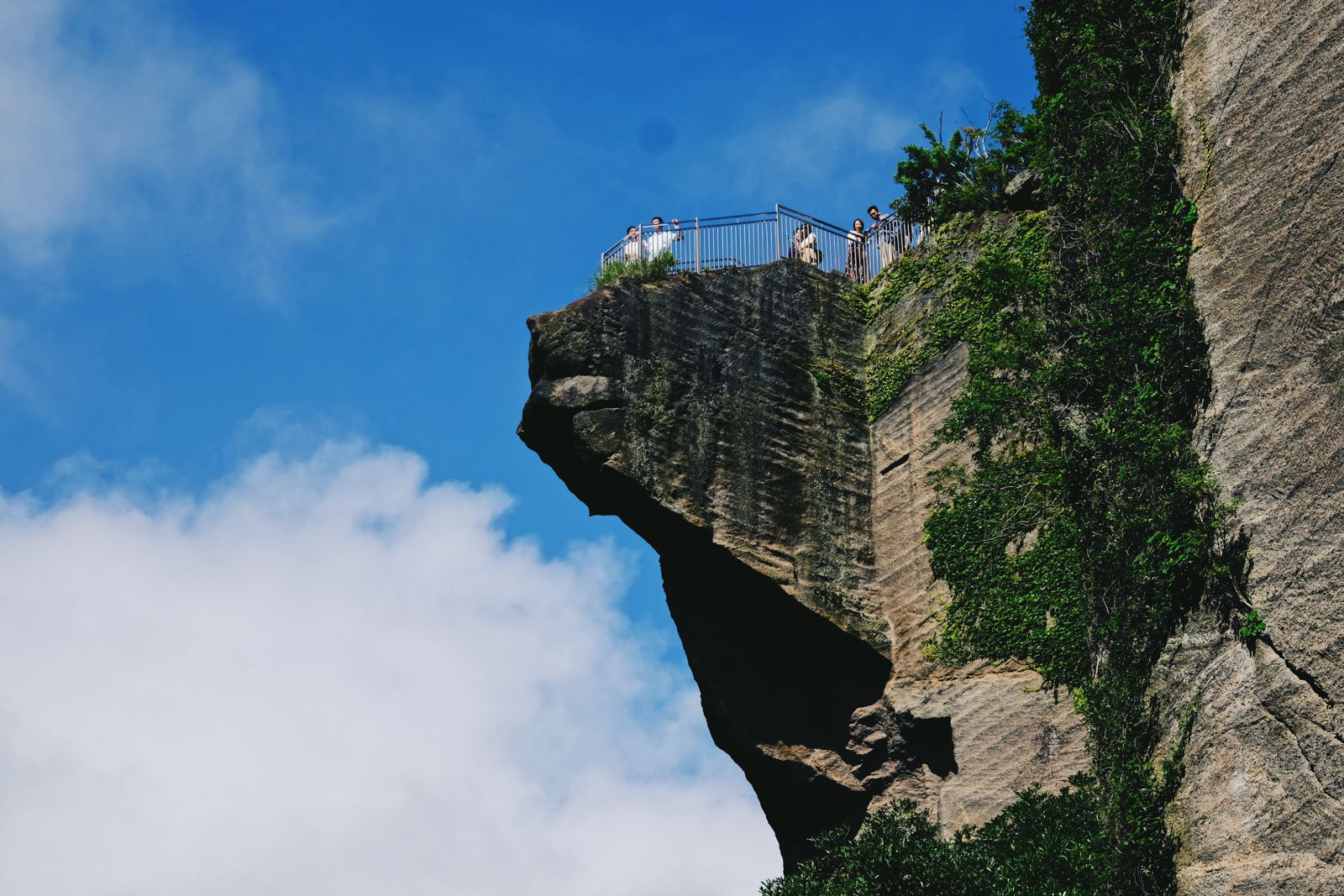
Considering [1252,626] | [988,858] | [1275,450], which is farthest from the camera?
[988,858]

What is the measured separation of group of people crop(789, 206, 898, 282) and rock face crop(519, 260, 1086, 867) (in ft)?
5.72

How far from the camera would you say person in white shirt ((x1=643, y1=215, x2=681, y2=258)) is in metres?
25.3

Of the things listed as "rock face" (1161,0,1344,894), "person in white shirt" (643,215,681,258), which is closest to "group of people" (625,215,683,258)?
"person in white shirt" (643,215,681,258)

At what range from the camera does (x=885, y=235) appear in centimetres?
2634

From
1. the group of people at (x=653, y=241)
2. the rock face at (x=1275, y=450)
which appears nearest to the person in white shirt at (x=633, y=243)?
the group of people at (x=653, y=241)

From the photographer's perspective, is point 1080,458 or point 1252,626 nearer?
point 1252,626

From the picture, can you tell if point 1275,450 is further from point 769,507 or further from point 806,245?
point 806,245

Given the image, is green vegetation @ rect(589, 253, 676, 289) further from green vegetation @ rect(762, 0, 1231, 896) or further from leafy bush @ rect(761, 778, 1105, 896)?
leafy bush @ rect(761, 778, 1105, 896)

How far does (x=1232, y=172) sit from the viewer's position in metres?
17.5

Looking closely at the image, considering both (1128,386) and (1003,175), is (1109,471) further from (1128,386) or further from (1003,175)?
(1003,175)

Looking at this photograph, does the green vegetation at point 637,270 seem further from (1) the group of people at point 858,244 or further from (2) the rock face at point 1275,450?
(2) the rock face at point 1275,450

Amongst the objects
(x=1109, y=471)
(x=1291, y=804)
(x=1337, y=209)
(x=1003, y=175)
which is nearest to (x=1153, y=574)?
(x=1109, y=471)

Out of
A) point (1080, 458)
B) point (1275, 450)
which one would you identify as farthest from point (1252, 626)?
point (1080, 458)

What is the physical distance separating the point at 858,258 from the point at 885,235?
63cm
